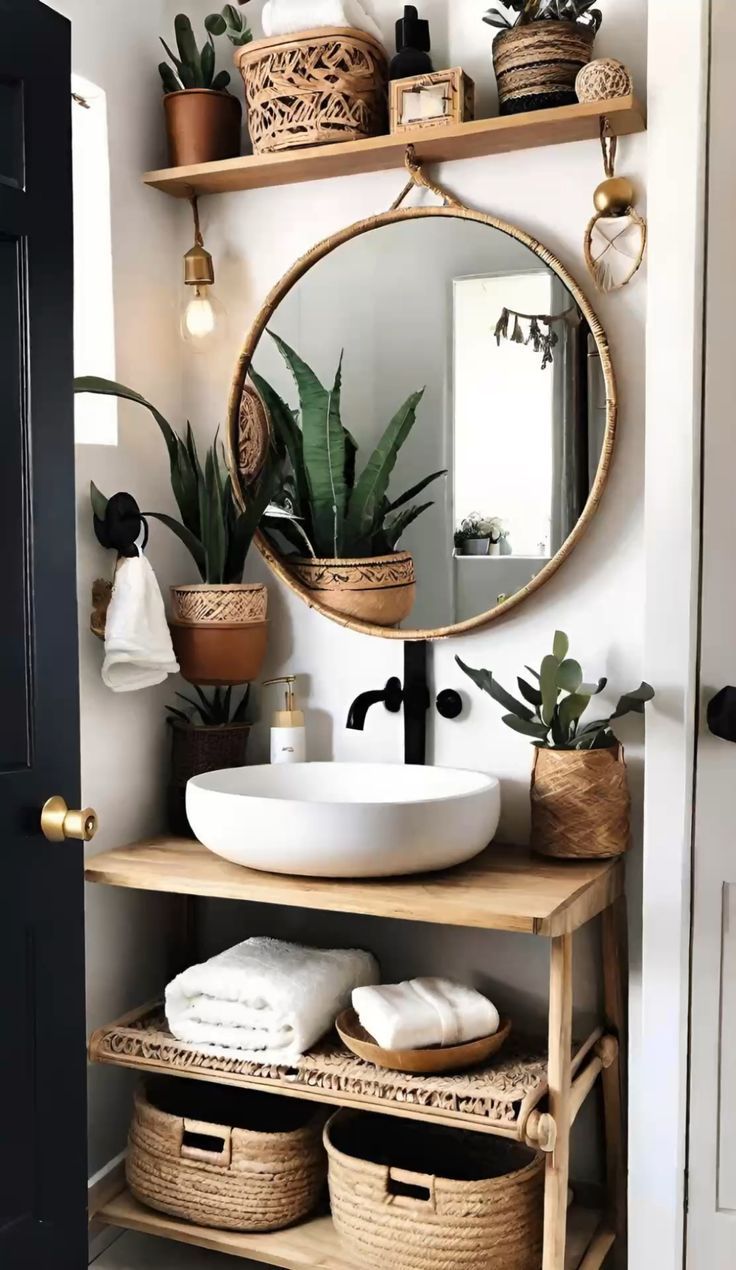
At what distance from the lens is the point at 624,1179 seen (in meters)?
2.14

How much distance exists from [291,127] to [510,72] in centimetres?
41

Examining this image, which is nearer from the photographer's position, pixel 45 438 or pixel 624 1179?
pixel 45 438

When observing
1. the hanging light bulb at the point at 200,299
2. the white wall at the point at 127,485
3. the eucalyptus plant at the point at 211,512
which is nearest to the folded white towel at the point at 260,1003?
the white wall at the point at 127,485

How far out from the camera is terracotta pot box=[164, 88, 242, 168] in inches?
91.7

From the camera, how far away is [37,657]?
5.43 ft

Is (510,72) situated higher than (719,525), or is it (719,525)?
(510,72)

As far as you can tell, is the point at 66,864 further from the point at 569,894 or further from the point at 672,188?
the point at 672,188

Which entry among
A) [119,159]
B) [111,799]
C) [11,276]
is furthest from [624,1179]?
[119,159]

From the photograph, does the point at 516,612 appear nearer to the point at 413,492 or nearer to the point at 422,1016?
the point at 413,492

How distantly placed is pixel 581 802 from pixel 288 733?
1.92 ft

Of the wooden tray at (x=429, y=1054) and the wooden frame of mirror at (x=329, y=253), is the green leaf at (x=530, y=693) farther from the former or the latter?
the wooden tray at (x=429, y=1054)

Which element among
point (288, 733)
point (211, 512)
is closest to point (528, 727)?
point (288, 733)

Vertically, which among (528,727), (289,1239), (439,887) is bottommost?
(289,1239)

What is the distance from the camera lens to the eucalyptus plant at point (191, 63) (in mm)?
2295
